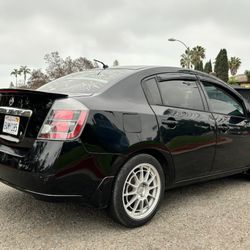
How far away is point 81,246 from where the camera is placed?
114 inches

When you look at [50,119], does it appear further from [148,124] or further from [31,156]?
[148,124]

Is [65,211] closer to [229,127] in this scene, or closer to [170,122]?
[170,122]

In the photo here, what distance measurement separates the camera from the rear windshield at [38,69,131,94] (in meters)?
3.37

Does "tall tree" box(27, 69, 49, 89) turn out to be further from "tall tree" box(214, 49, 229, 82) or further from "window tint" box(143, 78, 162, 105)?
"window tint" box(143, 78, 162, 105)

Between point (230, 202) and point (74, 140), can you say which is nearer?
point (74, 140)

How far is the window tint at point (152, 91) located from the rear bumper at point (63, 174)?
2.85ft

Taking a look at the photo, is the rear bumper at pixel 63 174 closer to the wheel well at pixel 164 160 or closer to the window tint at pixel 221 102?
the wheel well at pixel 164 160

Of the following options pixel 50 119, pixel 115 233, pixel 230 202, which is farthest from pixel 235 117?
pixel 50 119

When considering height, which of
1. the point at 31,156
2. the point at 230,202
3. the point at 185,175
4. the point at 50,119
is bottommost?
the point at 230,202

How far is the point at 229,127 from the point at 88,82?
1.82 metres

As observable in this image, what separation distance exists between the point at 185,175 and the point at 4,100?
6.52ft

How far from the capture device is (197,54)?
74.9 m

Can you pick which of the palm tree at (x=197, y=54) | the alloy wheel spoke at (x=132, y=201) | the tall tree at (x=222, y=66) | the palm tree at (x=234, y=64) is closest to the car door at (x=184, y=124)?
the alloy wheel spoke at (x=132, y=201)

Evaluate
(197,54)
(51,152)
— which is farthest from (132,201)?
(197,54)
